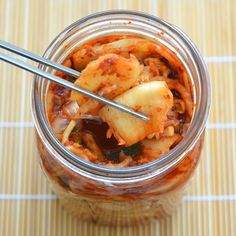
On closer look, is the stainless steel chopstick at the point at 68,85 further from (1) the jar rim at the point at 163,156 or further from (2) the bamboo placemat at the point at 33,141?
(2) the bamboo placemat at the point at 33,141

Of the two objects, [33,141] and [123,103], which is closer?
[123,103]

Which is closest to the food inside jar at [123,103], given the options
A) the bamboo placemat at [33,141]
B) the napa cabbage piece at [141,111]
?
the napa cabbage piece at [141,111]

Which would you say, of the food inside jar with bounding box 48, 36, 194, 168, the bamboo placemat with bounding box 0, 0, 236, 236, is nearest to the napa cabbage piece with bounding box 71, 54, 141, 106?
the food inside jar with bounding box 48, 36, 194, 168

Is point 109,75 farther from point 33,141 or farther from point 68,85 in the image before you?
point 33,141

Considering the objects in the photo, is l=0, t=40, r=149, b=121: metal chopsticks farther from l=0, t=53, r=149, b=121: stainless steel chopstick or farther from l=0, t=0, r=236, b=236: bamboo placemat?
l=0, t=0, r=236, b=236: bamboo placemat

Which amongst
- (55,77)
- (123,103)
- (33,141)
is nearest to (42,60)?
(55,77)

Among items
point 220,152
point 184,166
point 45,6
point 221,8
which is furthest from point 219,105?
point 45,6
